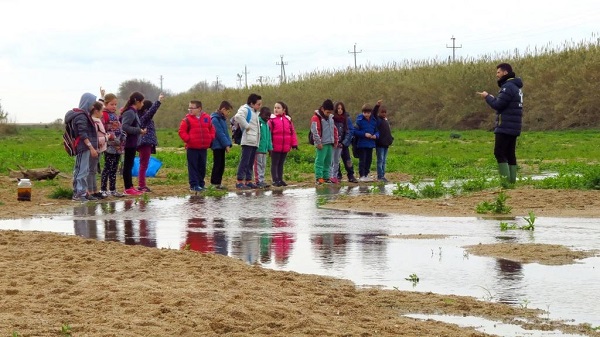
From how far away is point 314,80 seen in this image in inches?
2857

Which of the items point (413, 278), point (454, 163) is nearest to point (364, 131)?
point (454, 163)

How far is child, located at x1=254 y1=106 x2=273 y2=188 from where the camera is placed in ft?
74.5

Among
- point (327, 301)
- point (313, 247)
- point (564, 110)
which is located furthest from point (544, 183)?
point (564, 110)

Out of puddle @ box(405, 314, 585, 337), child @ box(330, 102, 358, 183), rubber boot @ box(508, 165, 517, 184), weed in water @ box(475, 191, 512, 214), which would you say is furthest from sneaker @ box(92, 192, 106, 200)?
puddle @ box(405, 314, 585, 337)

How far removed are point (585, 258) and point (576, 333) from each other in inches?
149

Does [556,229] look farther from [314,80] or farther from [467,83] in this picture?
[314,80]

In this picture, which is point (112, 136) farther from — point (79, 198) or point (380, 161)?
point (380, 161)

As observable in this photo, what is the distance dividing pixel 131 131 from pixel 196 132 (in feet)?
5.51

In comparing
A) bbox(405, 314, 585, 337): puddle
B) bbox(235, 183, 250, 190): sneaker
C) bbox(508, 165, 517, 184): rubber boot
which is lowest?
bbox(405, 314, 585, 337): puddle

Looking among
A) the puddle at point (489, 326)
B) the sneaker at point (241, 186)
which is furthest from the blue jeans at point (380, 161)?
the puddle at point (489, 326)

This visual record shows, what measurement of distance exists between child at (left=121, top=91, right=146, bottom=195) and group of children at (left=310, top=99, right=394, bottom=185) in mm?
4524

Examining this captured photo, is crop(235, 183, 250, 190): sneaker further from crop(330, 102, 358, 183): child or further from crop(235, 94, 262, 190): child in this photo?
crop(330, 102, 358, 183): child

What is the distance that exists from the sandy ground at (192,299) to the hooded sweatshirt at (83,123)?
632 centimetres

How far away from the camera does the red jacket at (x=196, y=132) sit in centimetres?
2144
